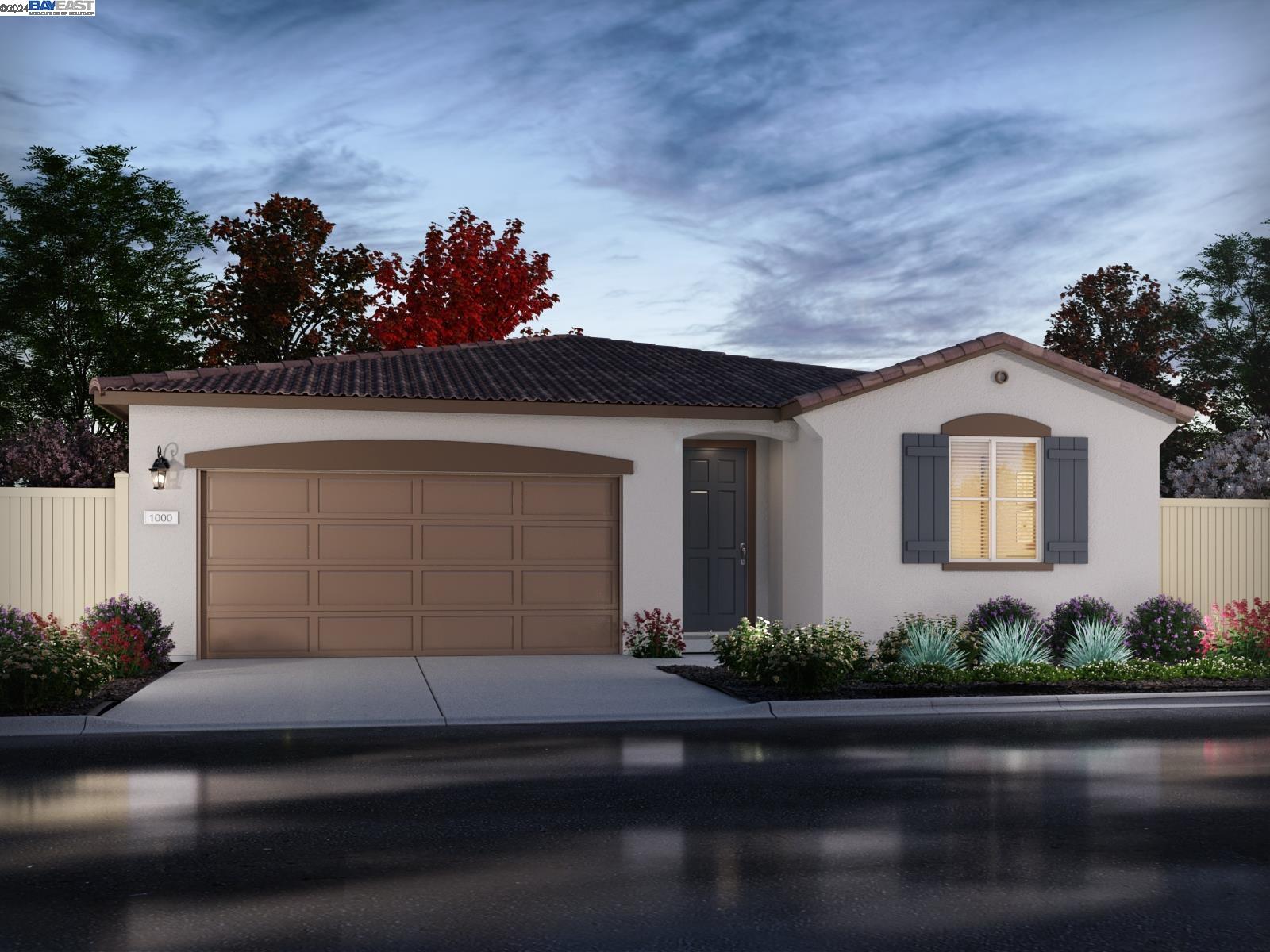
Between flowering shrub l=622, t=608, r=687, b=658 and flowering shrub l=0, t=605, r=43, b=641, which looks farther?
flowering shrub l=622, t=608, r=687, b=658

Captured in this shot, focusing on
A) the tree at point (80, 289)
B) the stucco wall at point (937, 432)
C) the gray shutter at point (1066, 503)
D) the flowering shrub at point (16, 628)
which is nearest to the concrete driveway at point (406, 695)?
the flowering shrub at point (16, 628)

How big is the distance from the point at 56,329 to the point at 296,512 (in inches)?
958

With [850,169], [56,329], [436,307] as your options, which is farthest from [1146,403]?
[56,329]

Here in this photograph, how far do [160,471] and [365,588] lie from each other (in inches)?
117

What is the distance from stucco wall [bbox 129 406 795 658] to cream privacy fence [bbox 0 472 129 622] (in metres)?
0.43

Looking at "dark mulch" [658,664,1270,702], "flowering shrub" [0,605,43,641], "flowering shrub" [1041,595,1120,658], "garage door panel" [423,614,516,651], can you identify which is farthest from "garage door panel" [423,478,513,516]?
"flowering shrub" [1041,595,1120,658]

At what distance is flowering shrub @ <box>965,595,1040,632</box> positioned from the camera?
1641 centimetres

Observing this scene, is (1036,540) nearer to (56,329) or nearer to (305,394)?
(305,394)

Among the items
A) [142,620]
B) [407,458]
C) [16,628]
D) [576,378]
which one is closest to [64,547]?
[142,620]

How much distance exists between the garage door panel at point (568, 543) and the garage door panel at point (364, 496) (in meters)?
1.65

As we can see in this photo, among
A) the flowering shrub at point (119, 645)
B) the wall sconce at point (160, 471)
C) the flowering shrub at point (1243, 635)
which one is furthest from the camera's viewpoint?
the wall sconce at point (160, 471)

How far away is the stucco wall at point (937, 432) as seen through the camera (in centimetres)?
1667

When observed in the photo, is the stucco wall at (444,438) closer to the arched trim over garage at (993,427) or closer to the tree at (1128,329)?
the arched trim over garage at (993,427)

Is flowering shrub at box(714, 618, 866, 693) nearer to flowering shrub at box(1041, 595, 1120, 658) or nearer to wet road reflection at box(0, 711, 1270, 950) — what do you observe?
wet road reflection at box(0, 711, 1270, 950)
